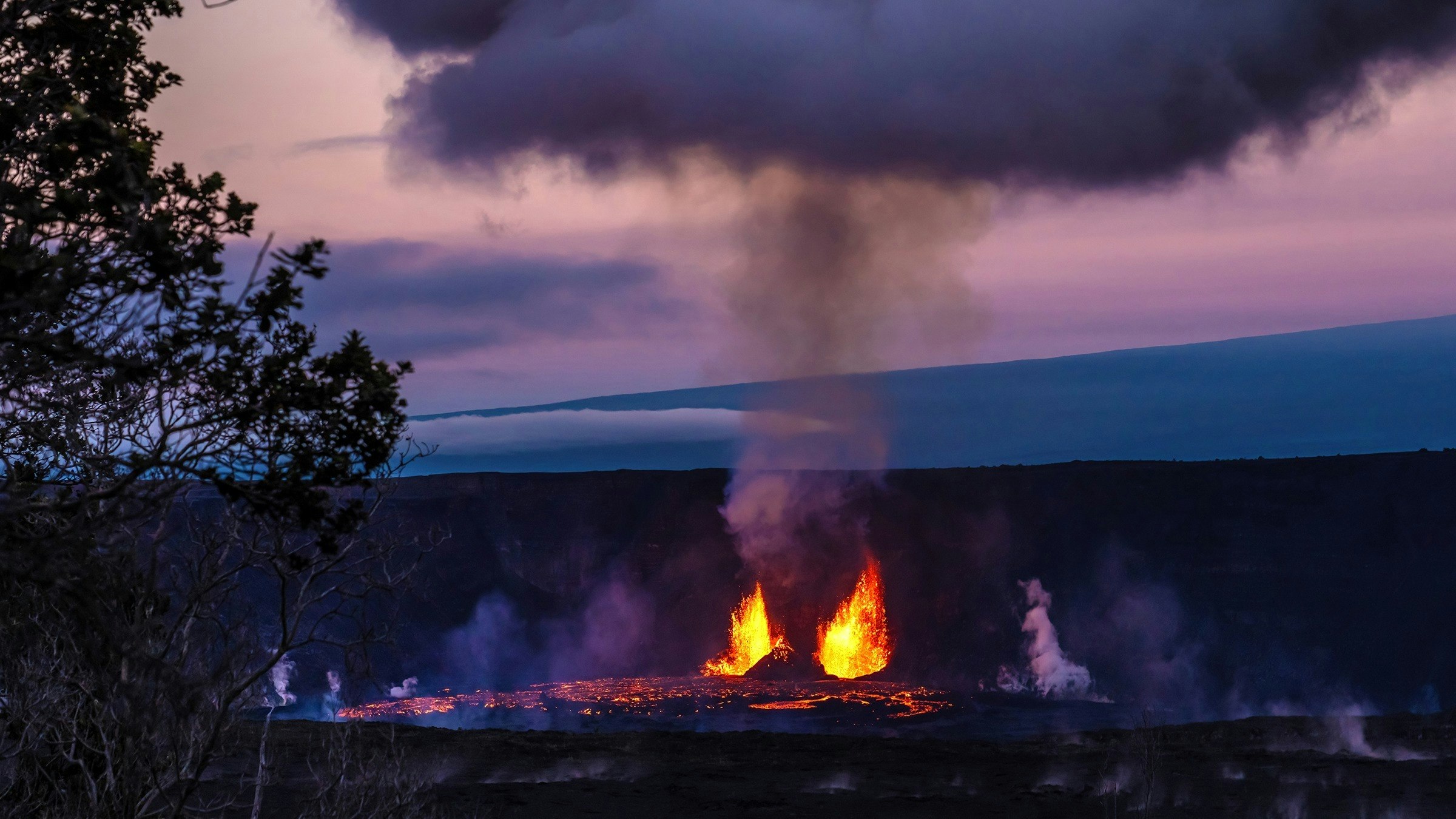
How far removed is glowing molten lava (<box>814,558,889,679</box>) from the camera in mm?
63750

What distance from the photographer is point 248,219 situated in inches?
336

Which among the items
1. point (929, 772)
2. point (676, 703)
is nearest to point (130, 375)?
point (929, 772)

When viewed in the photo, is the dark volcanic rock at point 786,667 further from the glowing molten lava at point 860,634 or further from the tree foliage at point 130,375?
the tree foliage at point 130,375

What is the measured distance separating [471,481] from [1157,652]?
38148mm

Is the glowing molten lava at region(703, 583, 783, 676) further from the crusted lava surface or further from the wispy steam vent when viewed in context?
the crusted lava surface

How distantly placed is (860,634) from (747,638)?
5.71m

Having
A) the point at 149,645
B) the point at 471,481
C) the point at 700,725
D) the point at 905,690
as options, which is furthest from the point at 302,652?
the point at 149,645

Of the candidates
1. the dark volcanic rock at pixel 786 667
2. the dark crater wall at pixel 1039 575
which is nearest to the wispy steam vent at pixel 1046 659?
the dark crater wall at pixel 1039 575

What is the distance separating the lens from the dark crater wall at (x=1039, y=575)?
58875 millimetres

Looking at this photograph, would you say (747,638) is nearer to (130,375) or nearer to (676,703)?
(676,703)

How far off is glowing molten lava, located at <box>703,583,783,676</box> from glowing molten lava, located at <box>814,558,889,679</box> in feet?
8.35

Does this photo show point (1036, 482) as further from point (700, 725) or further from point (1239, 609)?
point (700, 725)

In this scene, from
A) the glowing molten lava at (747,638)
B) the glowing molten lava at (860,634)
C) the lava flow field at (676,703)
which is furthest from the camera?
the glowing molten lava at (747,638)

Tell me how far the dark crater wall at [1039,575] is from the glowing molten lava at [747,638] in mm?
759
